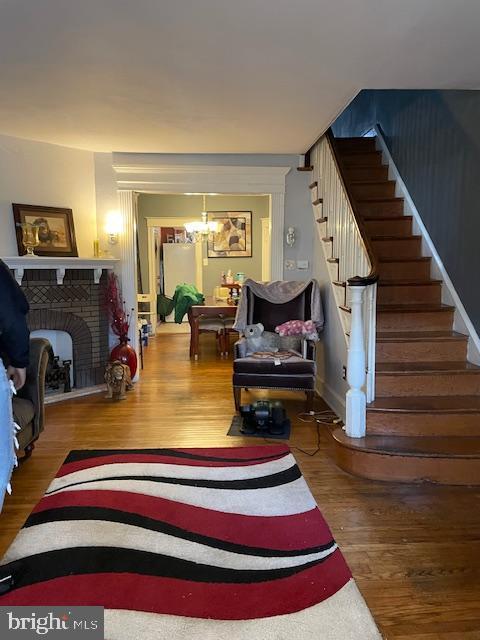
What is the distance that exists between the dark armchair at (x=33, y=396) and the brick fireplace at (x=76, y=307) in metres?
1.44

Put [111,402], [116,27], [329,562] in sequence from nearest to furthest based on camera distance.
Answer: [329,562] → [116,27] → [111,402]

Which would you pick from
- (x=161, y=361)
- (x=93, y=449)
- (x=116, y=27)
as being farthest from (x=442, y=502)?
(x=161, y=361)

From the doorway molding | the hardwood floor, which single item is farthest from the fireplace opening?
the doorway molding

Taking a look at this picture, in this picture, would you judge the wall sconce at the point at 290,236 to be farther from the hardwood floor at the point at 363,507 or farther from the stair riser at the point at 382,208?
the hardwood floor at the point at 363,507

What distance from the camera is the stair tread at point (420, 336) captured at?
10.8 feet

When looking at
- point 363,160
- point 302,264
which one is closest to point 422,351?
point 302,264

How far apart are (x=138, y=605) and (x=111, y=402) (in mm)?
2689

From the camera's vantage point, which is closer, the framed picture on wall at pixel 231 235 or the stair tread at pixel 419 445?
the stair tread at pixel 419 445

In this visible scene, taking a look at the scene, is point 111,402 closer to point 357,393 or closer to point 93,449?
point 93,449

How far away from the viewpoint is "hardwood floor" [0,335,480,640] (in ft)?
5.45

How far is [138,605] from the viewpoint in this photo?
163 cm

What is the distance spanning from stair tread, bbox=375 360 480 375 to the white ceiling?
1843 millimetres

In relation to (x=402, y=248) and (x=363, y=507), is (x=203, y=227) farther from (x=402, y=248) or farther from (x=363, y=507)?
(x=363, y=507)

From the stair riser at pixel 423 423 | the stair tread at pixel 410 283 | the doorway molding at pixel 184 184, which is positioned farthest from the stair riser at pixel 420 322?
the doorway molding at pixel 184 184
